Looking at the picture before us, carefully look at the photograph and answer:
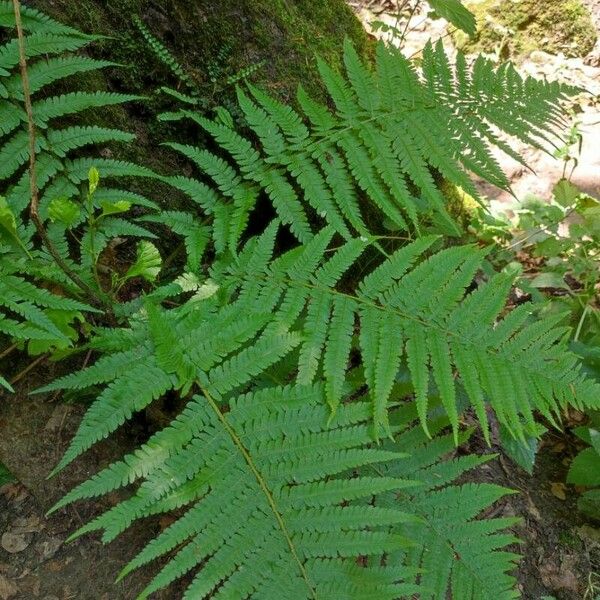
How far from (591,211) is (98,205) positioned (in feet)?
9.23

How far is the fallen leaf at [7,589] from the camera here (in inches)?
77.4

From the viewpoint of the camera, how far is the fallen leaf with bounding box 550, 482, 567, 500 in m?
2.81

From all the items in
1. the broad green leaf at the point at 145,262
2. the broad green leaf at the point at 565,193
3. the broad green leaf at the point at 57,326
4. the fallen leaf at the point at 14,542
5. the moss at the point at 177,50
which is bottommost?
the broad green leaf at the point at 565,193

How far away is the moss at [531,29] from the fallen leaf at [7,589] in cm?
568

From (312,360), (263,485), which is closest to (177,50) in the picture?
(312,360)

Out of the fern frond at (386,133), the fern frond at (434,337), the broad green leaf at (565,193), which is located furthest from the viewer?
the broad green leaf at (565,193)

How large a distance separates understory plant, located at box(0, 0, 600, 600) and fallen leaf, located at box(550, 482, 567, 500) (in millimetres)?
842

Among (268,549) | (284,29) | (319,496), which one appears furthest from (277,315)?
(284,29)

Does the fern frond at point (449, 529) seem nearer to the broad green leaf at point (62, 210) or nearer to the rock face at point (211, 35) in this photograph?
the broad green leaf at point (62, 210)

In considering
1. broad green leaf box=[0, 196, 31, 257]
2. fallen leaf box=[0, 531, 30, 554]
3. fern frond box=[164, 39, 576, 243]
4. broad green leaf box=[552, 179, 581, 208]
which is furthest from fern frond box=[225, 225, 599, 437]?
broad green leaf box=[552, 179, 581, 208]

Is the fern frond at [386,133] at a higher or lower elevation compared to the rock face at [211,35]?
lower

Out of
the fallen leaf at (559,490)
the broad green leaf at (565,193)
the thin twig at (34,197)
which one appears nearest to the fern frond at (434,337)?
the thin twig at (34,197)

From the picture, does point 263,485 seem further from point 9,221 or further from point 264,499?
point 9,221

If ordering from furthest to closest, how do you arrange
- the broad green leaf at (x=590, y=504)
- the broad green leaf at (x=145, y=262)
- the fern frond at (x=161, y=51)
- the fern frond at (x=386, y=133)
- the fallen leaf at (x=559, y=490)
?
the fallen leaf at (x=559, y=490) → the broad green leaf at (x=590, y=504) → the fern frond at (x=161, y=51) → the fern frond at (x=386, y=133) → the broad green leaf at (x=145, y=262)
